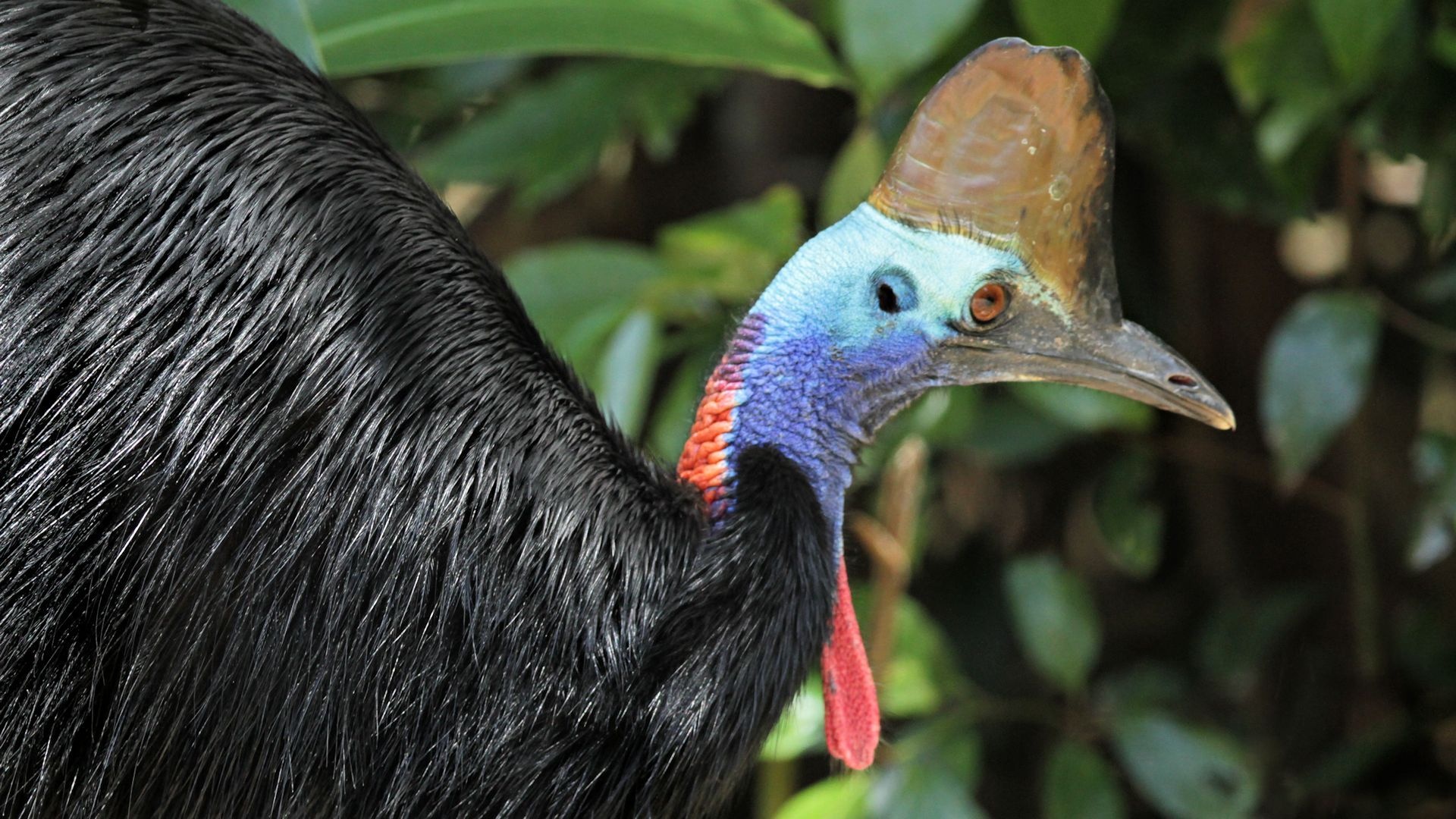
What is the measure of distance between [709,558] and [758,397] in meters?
0.13

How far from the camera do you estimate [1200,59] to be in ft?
6.23

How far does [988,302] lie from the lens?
3.46 ft

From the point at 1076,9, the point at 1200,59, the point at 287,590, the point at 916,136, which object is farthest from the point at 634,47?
the point at 1200,59

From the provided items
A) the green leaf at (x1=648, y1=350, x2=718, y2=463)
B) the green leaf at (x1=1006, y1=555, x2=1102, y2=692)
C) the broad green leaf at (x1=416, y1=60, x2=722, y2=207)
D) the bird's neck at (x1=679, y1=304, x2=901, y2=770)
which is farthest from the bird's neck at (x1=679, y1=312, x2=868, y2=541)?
the broad green leaf at (x1=416, y1=60, x2=722, y2=207)

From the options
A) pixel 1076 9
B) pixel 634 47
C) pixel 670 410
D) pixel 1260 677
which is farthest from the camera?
pixel 1260 677

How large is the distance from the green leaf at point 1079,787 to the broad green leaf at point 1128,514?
269 millimetres

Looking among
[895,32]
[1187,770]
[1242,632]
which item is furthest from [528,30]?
[1242,632]

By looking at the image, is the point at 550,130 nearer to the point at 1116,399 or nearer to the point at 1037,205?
the point at 1116,399

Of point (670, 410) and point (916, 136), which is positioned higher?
point (916, 136)

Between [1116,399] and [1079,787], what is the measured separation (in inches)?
17.3

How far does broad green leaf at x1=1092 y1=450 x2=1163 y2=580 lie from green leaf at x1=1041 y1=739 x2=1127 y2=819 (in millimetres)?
269

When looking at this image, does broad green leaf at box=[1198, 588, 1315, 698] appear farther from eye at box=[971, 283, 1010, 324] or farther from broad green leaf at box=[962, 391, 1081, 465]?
eye at box=[971, 283, 1010, 324]

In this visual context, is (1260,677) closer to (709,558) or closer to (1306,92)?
(1306,92)

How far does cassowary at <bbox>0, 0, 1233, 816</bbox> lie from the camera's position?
898 millimetres
